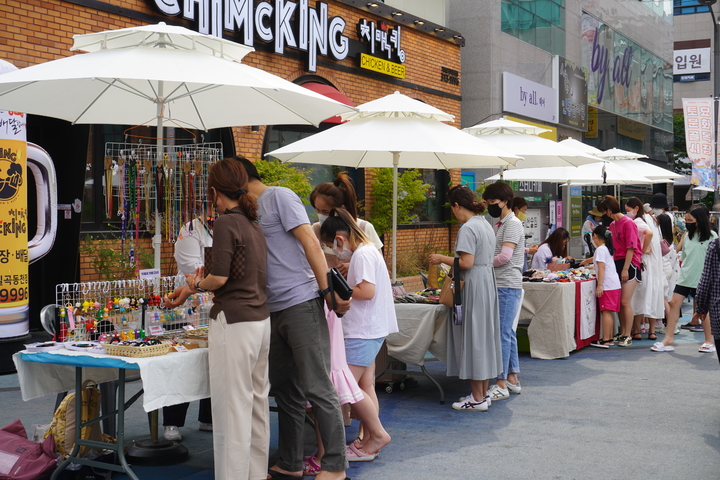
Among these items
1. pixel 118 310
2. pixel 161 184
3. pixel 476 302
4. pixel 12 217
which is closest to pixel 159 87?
pixel 161 184

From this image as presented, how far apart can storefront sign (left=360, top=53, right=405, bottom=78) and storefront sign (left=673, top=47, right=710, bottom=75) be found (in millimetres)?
26276

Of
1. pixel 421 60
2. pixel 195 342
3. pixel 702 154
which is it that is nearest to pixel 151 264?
pixel 195 342

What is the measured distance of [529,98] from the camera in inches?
865

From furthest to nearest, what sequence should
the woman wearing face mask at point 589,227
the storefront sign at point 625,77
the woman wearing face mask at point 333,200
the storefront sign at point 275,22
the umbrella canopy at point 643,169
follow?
the storefront sign at point 625,77
the umbrella canopy at point 643,169
the woman wearing face mask at point 589,227
the storefront sign at point 275,22
the woman wearing face mask at point 333,200

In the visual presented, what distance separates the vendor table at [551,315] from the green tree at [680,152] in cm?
4460

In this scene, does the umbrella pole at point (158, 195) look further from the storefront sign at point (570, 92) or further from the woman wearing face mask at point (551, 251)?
the storefront sign at point (570, 92)

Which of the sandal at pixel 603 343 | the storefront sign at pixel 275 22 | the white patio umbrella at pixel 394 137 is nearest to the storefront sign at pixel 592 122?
the storefront sign at pixel 275 22

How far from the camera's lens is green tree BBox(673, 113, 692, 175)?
5298 cm

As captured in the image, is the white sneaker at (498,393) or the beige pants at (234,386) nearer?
the beige pants at (234,386)

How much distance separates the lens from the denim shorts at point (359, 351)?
551cm

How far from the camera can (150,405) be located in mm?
4441

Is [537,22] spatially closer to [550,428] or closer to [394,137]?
[394,137]

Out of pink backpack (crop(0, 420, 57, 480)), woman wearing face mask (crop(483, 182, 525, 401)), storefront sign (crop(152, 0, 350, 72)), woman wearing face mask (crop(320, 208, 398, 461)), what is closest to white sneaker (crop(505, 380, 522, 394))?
woman wearing face mask (crop(483, 182, 525, 401))

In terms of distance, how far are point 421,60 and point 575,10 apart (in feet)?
35.6
